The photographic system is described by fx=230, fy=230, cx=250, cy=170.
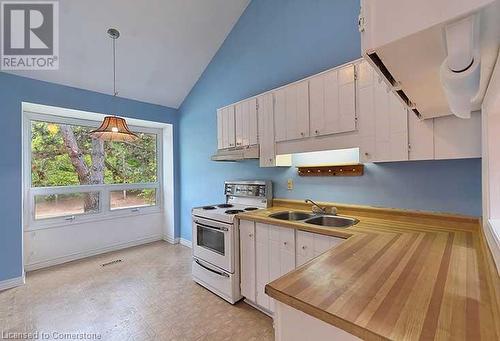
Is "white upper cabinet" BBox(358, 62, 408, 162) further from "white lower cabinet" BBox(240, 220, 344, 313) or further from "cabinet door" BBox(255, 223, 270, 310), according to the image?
"cabinet door" BBox(255, 223, 270, 310)

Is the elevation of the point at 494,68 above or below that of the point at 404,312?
above

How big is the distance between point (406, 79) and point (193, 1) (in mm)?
3109

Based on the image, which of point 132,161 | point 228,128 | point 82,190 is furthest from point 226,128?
point 82,190

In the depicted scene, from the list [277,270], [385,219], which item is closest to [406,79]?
[385,219]

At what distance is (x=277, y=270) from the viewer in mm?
2094

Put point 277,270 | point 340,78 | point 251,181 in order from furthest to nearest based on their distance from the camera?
point 251,181 → point 277,270 → point 340,78

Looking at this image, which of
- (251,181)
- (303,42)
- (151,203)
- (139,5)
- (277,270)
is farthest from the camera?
(151,203)

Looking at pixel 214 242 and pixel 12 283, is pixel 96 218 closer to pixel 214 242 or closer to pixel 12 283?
pixel 12 283

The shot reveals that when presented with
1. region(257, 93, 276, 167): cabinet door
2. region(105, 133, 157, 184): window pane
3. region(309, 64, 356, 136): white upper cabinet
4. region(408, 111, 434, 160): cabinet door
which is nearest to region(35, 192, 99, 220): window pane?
region(105, 133, 157, 184): window pane

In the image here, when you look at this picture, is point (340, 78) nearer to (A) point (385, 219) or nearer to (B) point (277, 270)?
(A) point (385, 219)

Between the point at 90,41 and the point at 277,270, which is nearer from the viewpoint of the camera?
the point at 277,270

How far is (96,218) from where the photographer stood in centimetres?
402

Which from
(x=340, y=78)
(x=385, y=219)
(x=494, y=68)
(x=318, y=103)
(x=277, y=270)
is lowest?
(x=277, y=270)

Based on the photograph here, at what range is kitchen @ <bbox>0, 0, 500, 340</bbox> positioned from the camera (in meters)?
0.68
